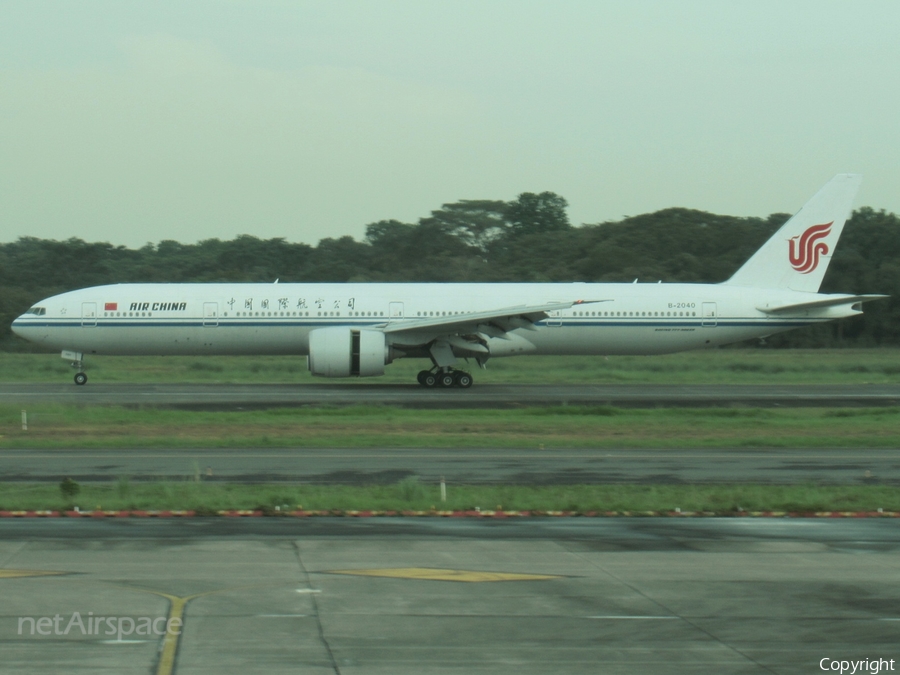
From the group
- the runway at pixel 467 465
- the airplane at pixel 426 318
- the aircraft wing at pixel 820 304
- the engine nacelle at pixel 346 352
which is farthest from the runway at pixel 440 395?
the runway at pixel 467 465

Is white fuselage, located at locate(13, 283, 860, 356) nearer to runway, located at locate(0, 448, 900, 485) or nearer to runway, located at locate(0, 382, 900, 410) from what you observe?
runway, located at locate(0, 382, 900, 410)

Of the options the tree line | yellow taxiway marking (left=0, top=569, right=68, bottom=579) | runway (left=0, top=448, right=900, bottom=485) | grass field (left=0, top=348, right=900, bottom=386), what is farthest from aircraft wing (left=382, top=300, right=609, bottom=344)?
the tree line

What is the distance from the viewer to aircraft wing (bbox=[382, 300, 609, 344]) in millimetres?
30266

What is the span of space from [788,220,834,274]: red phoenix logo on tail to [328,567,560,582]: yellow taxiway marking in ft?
93.2

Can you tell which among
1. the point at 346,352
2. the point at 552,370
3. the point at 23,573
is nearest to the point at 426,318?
the point at 346,352

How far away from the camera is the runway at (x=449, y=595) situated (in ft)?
22.0

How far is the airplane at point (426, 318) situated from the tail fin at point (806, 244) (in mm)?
1321

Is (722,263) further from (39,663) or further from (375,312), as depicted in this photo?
(39,663)

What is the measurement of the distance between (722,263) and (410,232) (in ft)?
96.7

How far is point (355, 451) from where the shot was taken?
60.7 ft

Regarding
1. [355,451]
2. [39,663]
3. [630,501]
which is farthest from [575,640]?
[355,451]

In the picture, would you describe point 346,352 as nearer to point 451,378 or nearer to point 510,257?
point 451,378

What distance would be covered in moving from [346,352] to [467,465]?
13.9m

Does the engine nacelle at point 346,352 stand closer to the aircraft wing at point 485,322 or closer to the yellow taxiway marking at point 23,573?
the aircraft wing at point 485,322
